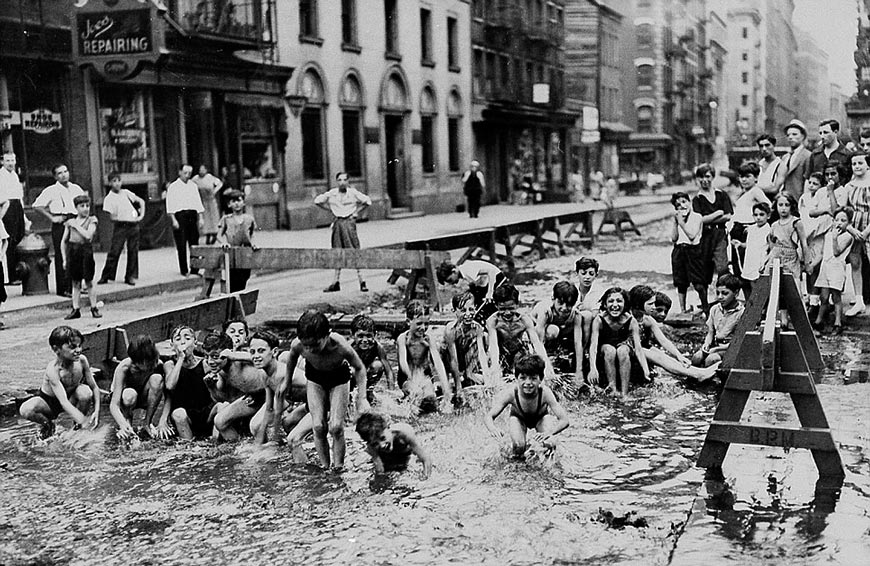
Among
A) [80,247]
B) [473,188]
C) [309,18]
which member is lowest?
[80,247]

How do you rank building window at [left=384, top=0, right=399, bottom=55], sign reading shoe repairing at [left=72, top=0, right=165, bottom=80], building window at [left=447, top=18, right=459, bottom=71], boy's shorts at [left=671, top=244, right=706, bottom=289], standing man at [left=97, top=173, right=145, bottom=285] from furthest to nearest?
1. building window at [left=447, top=18, right=459, bottom=71]
2. building window at [left=384, top=0, right=399, bottom=55]
3. sign reading shoe repairing at [left=72, top=0, right=165, bottom=80]
4. standing man at [left=97, top=173, right=145, bottom=285]
5. boy's shorts at [left=671, top=244, right=706, bottom=289]

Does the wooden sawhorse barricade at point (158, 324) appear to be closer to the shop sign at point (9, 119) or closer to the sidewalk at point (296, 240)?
the sidewalk at point (296, 240)

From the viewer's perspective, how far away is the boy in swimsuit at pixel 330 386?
666 cm

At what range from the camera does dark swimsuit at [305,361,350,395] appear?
265 inches

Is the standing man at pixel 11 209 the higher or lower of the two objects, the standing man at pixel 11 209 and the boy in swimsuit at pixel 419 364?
the higher

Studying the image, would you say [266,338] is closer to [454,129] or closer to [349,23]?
[349,23]

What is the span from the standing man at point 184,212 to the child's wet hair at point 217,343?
33.5ft

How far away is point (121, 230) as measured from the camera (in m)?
16.5

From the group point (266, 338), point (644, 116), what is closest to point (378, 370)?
point (266, 338)

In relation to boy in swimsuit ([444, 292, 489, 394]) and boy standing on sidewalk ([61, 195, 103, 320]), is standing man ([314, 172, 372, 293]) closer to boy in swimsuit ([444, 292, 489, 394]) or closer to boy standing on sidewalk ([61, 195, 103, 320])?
boy standing on sidewalk ([61, 195, 103, 320])

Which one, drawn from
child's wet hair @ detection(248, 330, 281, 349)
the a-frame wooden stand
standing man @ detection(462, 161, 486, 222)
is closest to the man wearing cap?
the a-frame wooden stand

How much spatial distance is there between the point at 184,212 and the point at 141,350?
1072 cm

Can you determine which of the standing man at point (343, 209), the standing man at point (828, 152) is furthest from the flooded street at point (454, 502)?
the standing man at point (343, 209)

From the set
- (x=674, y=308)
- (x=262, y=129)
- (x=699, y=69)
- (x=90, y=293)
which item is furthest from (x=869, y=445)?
(x=699, y=69)
